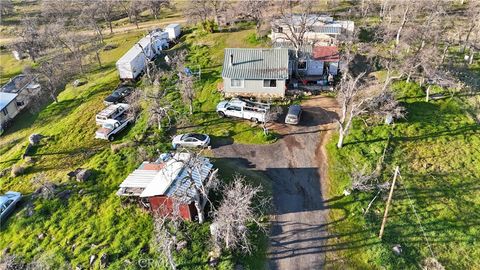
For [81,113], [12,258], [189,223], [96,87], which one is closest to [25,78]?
[96,87]

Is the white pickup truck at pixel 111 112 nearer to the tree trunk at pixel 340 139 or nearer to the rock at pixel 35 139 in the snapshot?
the rock at pixel 35 139

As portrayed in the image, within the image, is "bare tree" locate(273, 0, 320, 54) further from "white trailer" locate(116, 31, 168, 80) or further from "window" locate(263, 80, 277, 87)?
"white trailer" locate(116, 31, 168, 80)

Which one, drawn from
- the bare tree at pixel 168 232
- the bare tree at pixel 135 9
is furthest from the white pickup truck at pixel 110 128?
the bare tree at pixel 135 9

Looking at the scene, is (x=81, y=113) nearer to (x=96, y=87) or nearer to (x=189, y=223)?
(x=96, y=87)

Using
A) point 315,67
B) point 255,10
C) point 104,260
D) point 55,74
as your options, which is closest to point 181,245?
point 104,260

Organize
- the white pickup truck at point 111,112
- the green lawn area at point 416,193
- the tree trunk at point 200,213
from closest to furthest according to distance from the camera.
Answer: the green lawn area at point 416,193 → the tree trunk at point 200,213 → the white pickup truck at point 111,112
